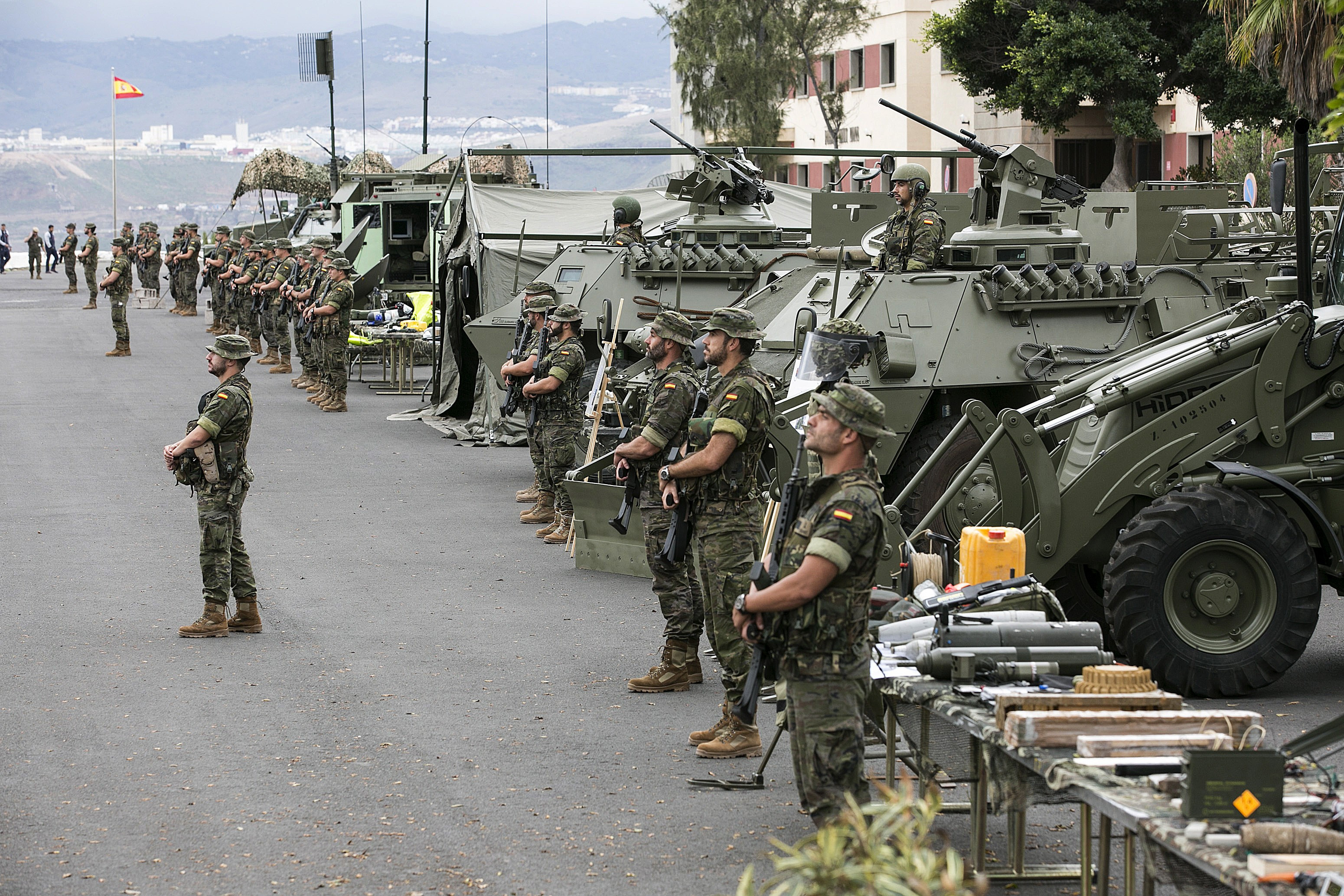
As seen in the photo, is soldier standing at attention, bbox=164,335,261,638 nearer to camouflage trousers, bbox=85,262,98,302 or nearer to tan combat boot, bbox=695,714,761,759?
tan combat boot, bbox=695,714,761,759

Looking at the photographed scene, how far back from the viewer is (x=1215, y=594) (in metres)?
8.23

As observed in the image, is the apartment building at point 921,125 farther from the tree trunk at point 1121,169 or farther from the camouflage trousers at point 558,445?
the camouflage trousers at point 558,445

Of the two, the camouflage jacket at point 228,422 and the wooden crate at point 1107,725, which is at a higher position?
the camouflage jacket at point 228,422

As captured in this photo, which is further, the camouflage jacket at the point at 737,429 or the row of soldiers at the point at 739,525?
the camouflage jacket at the point at 737,429

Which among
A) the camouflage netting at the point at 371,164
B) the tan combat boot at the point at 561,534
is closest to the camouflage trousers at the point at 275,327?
the tan combat boot at the point at 561,534

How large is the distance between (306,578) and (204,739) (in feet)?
12.3

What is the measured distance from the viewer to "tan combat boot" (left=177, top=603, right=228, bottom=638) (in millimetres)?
9586

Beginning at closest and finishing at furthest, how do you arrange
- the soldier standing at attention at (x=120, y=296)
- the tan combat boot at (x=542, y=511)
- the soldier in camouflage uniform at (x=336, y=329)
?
1. the tan combat boot at (x=542, y=511)
2. the soldier in camouflage uniform at (x=336, y=329)
3. the soldier standing at attention at (x=120, y=296)

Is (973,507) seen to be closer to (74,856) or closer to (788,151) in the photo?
(74,856)

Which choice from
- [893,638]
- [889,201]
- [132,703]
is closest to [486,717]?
[132,703]

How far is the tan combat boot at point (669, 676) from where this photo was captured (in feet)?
27.8

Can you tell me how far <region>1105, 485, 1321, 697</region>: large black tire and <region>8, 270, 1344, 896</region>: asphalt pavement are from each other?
0.31 m

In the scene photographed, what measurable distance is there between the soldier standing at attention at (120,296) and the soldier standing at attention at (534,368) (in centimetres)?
1463

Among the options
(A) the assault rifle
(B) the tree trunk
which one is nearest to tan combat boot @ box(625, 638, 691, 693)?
(A) the assault rifle
